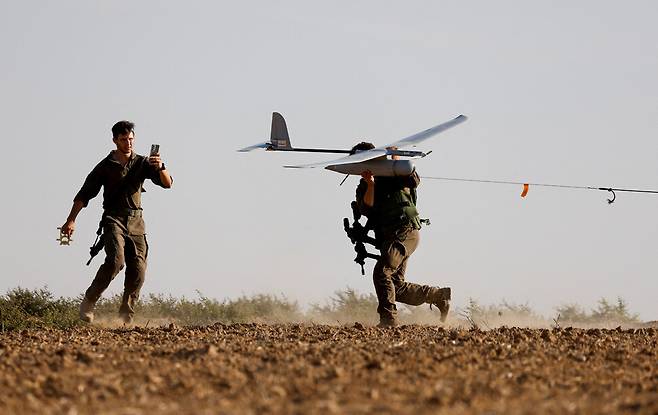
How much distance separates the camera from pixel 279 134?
693 inches

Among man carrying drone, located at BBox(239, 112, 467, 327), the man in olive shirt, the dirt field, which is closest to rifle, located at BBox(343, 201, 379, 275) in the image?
man carrying drone, located at BBox(239, 112, 467, 327)

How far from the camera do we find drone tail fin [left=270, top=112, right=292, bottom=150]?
690 inches

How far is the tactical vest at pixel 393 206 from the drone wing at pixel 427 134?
46cm

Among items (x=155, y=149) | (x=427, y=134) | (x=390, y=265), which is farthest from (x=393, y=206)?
(x=155, y=149)

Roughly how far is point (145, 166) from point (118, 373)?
244 inches

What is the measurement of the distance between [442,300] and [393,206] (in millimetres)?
1609

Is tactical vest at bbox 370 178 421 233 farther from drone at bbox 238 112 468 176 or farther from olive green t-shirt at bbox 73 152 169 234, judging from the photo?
olive green t-shirt at bbox 73 152 169 234

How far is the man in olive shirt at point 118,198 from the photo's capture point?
13938 millimetres

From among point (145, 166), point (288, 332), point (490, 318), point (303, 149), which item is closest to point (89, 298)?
point (145, 166)

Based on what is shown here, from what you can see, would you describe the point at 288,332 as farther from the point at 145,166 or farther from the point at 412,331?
the point at 145,166

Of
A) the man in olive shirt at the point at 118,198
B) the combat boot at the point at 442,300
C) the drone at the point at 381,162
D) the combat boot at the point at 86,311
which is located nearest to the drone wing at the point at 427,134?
the drone at the point at 381,162

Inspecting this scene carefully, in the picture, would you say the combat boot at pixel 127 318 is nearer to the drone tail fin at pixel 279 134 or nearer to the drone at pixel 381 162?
the drone at pixel 381 162

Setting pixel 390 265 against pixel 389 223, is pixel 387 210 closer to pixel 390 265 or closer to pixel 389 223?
pixel 389 223

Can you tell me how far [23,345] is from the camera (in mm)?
10703
